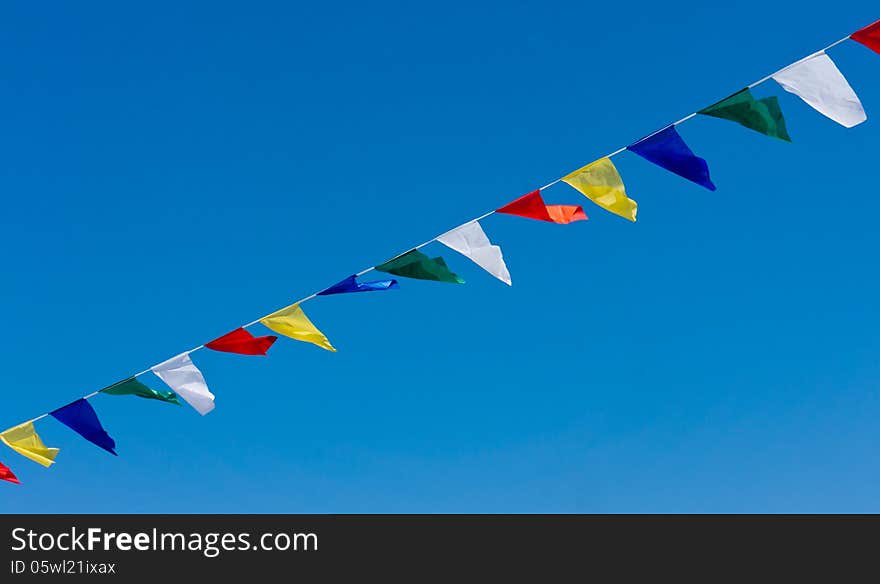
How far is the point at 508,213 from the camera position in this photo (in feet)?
21.9

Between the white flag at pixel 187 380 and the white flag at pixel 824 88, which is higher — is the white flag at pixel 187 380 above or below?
below

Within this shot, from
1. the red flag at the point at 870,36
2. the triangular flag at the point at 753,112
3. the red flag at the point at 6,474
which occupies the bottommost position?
the red flag at the point at 6,474

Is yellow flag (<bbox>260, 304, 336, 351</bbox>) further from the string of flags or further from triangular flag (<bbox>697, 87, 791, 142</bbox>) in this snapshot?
triangular flag (<bbox>697, 87, 791, 142</bbox>)

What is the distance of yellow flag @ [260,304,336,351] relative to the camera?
693cm

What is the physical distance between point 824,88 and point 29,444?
6269mm

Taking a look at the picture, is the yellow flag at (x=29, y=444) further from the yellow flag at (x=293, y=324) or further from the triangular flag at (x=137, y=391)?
the yellow flag at (x=293, y=324)

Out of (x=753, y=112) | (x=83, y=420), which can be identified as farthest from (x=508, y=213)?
(x=83, y=420)

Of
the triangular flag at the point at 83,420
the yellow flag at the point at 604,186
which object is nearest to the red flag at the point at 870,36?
the yellow flag at the point at 604,186

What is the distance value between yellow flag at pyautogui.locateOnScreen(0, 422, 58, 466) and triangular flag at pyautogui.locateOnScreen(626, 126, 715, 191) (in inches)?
193

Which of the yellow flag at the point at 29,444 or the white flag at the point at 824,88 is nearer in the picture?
the white flag at the point at 824,88

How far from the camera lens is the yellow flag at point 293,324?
6.93 metres

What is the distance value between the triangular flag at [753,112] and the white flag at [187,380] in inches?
158
